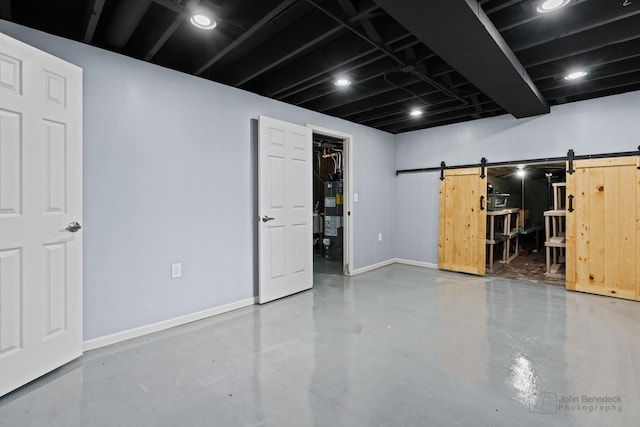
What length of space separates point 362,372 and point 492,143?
401 centimetres

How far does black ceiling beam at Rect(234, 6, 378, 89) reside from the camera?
2.21 m

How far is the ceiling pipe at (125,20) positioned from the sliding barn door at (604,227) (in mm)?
4880

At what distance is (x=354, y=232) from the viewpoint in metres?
4.77

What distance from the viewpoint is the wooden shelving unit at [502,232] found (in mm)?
4945

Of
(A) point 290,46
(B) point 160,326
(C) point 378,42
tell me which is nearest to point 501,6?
(C) point 378,42

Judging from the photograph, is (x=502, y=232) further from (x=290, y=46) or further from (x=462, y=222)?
(x=290, y=46)

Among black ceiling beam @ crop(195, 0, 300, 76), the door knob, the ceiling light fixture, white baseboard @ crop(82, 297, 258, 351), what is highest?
the ceiling light fixture

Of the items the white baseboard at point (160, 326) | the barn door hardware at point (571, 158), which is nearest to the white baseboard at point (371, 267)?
the white baseboard at point (160, 326)

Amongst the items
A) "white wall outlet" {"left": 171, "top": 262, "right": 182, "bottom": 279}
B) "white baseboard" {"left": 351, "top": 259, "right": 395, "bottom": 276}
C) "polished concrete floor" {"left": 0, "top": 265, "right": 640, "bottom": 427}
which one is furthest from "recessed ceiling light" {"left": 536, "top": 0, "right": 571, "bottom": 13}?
"white baseboard" {"left": 351, "top": 259, "right": 395, "bottom": 276}

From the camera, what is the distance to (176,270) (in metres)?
2.83

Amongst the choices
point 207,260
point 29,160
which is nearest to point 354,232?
point 207,260

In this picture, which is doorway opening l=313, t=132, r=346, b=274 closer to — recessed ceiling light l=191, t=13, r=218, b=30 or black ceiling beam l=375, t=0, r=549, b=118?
black ceiling beam l=375, t=0, r=549, b=118

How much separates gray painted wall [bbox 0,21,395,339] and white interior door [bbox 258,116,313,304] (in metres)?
0.15

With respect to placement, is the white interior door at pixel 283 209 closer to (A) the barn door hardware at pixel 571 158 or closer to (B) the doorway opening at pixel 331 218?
(B) the doorway opening at pixel 331 218
